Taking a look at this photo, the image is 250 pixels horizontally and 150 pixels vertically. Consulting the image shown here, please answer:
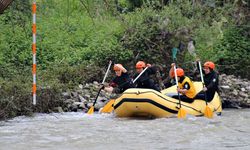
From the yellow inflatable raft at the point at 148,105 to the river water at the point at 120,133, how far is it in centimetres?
24

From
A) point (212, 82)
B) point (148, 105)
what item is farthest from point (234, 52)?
point (148, 105)

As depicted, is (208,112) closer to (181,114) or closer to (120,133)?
(181,114)

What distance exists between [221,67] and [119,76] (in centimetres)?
543

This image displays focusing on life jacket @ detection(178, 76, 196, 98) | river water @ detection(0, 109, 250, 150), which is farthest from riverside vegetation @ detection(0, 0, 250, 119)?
life jacket @ detection(178, 76, 196, 98)

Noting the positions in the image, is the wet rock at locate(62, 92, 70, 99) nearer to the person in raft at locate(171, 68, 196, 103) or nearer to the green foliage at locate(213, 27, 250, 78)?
the person in raft at locate(171, 68, 196, 103)

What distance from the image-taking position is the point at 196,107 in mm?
13195

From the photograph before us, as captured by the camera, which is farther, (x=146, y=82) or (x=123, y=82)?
(x=123, y=82)

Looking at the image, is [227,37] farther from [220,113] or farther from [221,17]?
[220,113]

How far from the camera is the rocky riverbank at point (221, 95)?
46.2 ft

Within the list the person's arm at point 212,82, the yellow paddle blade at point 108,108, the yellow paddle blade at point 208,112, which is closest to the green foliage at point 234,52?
the person's arm at point 212,82

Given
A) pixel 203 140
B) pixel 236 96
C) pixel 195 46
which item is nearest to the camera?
pixel 203 140

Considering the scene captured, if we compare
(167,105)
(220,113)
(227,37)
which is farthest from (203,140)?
(227,37)

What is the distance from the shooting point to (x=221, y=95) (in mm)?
16094

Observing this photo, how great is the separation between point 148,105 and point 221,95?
432cm
